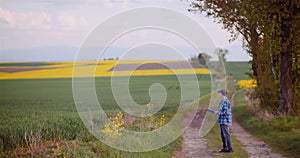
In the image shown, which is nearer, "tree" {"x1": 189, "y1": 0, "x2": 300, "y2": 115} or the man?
the man

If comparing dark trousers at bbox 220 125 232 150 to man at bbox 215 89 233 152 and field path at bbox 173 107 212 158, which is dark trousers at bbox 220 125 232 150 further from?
field path at bbox 173 107 212 158

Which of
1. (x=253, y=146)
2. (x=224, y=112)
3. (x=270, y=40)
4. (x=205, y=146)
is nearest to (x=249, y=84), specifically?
(x=270, y=40)

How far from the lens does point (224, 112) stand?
15.0 meters

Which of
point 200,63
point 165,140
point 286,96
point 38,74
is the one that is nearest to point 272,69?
point 286,96

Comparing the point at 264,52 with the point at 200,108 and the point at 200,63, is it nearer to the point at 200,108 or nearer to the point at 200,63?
the point at 200,63

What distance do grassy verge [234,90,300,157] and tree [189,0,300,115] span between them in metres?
1.59

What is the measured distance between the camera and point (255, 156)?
14.7 m

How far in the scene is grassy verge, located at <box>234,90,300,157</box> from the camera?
1611 centimetres

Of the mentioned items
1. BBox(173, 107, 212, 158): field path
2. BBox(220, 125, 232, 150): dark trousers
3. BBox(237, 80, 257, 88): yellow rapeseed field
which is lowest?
BBox(173, 107, 212, 158): field path

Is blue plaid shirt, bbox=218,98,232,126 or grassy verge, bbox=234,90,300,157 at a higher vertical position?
blue plaid shirt, bbox=218,98,232,126

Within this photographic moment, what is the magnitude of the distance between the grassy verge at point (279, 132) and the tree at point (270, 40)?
159 centimetres

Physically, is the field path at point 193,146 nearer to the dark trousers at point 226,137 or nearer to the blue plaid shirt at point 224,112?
the dark trousers at point 226,137

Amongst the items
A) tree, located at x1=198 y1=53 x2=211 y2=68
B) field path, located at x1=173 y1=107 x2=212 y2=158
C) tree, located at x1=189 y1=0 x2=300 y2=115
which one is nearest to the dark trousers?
field path, located at x1=173 y1=107 x2=212 y2=158

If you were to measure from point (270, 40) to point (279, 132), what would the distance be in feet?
19.4
